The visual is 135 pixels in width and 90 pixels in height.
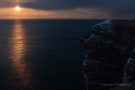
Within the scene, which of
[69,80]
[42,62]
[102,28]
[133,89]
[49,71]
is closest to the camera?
[133,89]

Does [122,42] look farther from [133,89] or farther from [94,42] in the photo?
[133,89]

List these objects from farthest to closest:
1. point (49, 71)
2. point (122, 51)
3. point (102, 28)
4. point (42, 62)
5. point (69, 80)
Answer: point (42, 62)
point (49, 71)
point (69, 80)
point (102, 28)
point (122, 51)

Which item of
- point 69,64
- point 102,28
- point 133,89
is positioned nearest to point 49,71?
point 69,64

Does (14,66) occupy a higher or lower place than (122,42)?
lower

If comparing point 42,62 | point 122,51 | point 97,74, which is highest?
point 122,51

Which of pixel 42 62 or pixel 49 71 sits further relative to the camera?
pixel 42 62

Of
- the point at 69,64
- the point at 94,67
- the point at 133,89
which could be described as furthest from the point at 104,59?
the point at 69,64
